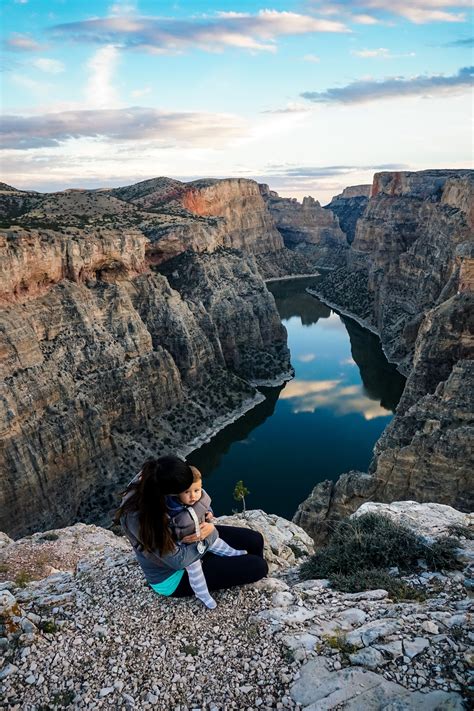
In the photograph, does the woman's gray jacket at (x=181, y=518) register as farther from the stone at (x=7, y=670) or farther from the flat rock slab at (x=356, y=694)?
the stone at (x=7, y=670)

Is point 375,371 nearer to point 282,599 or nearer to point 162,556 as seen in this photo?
point 282,599

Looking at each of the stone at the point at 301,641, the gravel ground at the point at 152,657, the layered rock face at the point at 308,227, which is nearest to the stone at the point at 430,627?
the stone at the point at 301,641

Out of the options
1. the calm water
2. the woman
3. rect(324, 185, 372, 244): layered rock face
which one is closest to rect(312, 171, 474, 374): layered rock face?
the calm water

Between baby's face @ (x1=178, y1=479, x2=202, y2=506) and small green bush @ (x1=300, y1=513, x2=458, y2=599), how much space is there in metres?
3.31

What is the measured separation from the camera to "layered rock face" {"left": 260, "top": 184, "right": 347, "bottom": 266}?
541 feet

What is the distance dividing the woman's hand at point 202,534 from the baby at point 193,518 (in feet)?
0.14

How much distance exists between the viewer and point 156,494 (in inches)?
264

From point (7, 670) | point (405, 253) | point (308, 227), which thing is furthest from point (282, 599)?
point (308, 227)

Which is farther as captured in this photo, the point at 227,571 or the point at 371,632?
Result: the point at 227,571

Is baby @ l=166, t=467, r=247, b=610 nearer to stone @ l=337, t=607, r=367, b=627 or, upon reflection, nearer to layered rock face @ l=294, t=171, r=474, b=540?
stone @ l=337, t=607, r=367, b=627

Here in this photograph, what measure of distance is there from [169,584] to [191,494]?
75.6 inches

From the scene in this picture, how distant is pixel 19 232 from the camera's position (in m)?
34.4

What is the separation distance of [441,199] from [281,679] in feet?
271

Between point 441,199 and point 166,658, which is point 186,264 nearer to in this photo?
point 441,199
